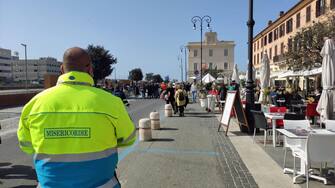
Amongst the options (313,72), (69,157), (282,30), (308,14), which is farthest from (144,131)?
(282,30)

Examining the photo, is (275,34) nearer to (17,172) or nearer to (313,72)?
(313,72)

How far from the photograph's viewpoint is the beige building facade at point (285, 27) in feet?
129

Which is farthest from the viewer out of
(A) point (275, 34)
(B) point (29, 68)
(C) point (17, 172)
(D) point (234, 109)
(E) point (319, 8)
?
(B) point (29, 68)

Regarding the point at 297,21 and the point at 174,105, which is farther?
the point at 297,21

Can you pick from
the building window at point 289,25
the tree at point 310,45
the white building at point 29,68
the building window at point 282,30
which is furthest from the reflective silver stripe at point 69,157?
the white building at point 29,68

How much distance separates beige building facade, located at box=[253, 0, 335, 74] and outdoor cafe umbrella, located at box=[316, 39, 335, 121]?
20219mm

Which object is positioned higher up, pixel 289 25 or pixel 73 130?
pixel 289 25

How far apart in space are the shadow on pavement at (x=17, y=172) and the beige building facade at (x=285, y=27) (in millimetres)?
26011

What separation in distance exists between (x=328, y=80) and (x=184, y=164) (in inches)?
225

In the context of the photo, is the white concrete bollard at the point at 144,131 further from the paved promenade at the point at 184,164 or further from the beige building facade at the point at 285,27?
the beige building facade at the point at 285,27

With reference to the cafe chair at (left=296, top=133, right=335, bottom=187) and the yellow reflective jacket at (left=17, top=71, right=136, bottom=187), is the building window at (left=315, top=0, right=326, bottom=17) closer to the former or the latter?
the cafe chair at (left=296, top=133, right=335, bottom=187)

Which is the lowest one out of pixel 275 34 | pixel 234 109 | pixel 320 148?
pixel 320 148

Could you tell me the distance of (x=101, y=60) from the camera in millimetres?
51781

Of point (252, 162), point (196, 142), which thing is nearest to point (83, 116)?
point (252, 162)
